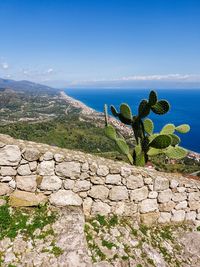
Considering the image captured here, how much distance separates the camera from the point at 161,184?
6.99m

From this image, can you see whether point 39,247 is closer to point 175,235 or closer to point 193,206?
point 175,235

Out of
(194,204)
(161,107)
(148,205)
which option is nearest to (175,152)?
(161,107)

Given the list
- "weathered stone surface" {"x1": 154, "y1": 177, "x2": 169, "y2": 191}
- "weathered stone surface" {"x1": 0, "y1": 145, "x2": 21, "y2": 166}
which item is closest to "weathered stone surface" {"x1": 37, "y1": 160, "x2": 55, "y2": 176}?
"weathered stone surface" {"x1": 0, "y1": 145, "x2": 21, "y2": 166}

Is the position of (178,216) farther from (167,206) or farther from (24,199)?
(24,199)

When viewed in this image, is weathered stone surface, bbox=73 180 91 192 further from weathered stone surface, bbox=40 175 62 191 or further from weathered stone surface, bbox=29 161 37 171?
weathered stone surface, bbox=29 161 37 171

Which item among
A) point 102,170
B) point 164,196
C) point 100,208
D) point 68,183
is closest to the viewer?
point 68,183

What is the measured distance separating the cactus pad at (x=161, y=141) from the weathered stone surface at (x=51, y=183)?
9.89ft

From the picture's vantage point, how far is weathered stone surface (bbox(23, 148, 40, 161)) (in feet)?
19.5

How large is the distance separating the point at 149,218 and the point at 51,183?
98.2 inches

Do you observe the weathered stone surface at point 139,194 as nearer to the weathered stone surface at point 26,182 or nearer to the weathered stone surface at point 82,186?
the weathered stone surface at point 82,186

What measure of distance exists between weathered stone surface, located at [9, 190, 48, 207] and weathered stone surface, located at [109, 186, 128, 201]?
1.49 metres

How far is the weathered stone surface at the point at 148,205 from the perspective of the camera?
6.92 m

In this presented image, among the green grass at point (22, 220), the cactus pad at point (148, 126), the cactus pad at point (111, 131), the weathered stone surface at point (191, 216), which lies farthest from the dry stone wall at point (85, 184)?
the cactus pad at point (111, 131)

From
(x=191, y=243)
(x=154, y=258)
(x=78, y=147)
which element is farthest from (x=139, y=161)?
(x=78, y=147)
